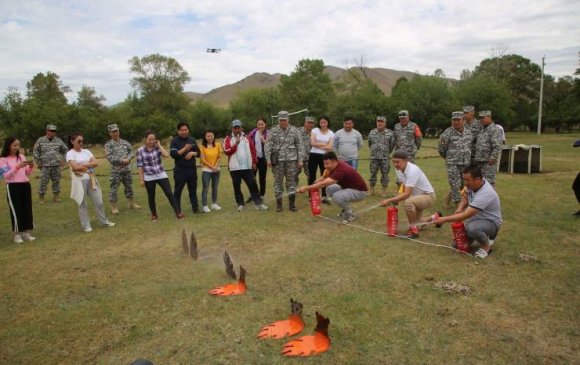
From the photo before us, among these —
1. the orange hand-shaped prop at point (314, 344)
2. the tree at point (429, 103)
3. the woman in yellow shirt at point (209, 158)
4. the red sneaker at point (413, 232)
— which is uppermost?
the tree at point (429, 103)

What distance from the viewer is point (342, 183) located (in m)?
7.38

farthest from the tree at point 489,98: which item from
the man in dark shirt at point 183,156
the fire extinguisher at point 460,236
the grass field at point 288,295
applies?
the fire extinguisher at point 460,236

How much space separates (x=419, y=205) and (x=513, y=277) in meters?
1.89

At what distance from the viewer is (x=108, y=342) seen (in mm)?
3627

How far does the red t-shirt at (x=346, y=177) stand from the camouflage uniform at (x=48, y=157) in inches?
286

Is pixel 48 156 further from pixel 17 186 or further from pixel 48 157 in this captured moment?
pixel 17 186

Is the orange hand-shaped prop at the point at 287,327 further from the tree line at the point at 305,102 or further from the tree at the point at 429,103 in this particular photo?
the tree at the point at 429,103

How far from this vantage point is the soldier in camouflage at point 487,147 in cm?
757

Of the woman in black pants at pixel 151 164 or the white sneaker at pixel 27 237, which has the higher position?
the woman in black pants at pixel 151 164

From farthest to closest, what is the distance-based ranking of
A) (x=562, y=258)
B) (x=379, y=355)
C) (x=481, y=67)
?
(x=481, y=67), (x=562, y=258), (x=379, y=355)

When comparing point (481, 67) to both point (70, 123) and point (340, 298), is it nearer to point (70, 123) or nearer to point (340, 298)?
point (70, 123)

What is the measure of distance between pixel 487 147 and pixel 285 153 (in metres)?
3.98

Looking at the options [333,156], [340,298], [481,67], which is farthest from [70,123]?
[481,67]

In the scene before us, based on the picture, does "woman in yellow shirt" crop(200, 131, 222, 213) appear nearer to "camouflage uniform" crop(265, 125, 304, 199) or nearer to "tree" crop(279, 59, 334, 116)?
"camouflage uniform" crop(265, 125, 304, 199)
